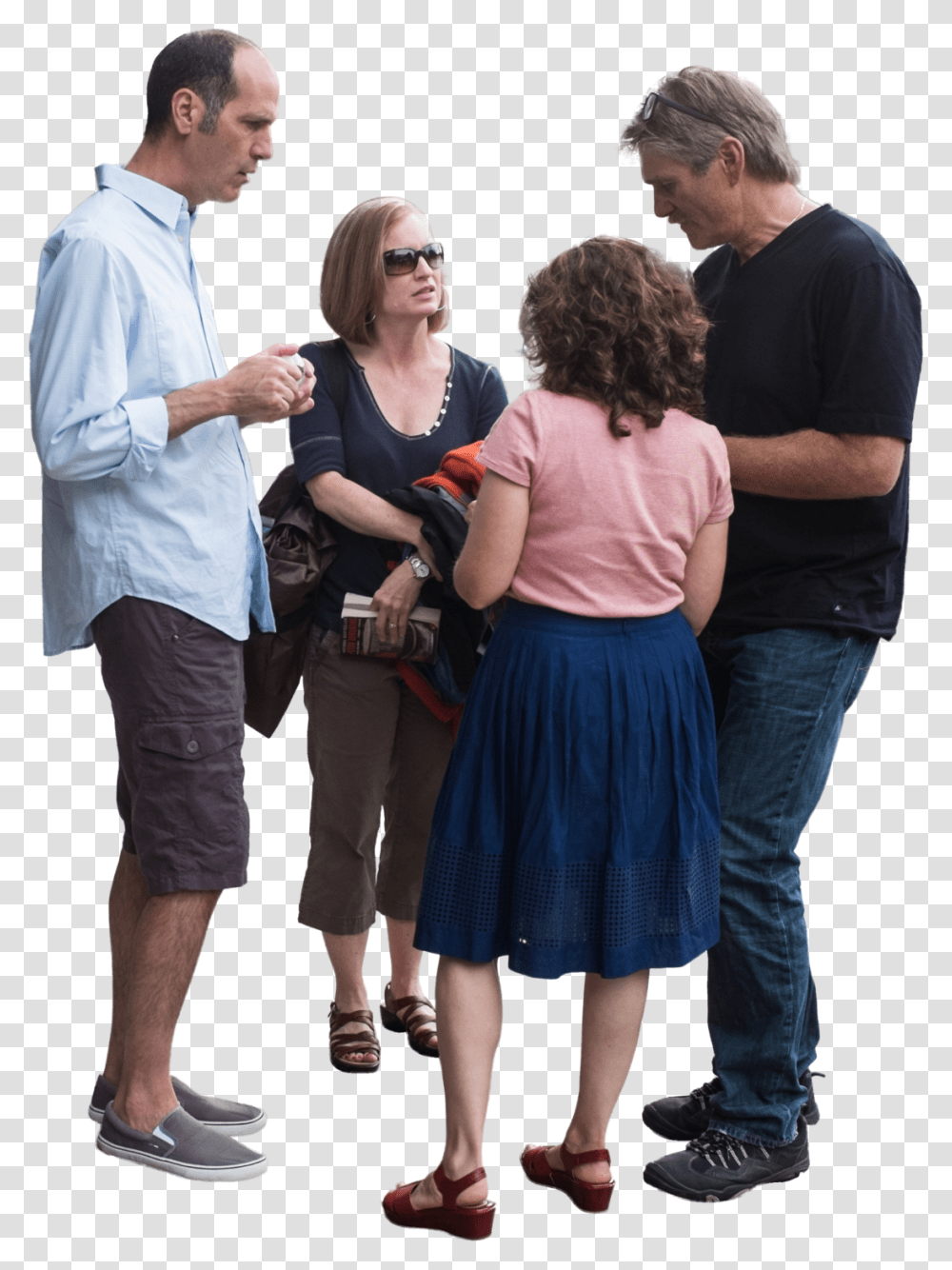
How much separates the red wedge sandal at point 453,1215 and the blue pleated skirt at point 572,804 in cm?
50

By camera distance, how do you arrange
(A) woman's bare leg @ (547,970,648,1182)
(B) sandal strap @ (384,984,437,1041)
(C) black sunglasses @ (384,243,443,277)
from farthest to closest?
(B) sandal strap @ (384,984,437,1041) < (C) black sunglasses @ (384,243,443,277) < (A) woman's bare leg @ (547,970,648,1182)

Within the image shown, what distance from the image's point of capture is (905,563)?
3.93 metres

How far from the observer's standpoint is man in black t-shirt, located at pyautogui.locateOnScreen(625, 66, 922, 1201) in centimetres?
373

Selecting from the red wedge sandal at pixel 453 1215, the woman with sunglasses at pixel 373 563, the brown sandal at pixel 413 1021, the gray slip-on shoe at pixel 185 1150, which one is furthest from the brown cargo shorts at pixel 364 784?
the red wedge sandal at pixel 453 1215

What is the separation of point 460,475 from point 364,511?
274 mm

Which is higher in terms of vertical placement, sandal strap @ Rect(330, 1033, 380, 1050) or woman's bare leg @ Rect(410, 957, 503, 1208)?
woman's bare leg @ Rect(410, 957, 503, 1208)

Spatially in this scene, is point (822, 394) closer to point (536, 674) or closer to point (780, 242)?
point (780, 242)

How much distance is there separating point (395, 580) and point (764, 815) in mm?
1153

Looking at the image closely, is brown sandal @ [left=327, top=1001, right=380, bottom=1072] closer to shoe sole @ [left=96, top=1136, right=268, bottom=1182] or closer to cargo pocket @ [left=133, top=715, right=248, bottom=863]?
shoe sole @ [left=96, top=1136, right=268, bottom=1182]

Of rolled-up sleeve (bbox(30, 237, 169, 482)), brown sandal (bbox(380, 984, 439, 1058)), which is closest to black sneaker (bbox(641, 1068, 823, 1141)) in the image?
brown sandal (bbox(380, 984, 439, 1058))

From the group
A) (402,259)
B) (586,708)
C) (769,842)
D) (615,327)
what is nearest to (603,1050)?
(769,842)

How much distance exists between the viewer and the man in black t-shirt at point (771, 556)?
3.73 metres

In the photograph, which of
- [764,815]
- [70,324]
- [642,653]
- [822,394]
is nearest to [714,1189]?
[764,815]

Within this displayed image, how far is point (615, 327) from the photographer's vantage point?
3291 millimetres
